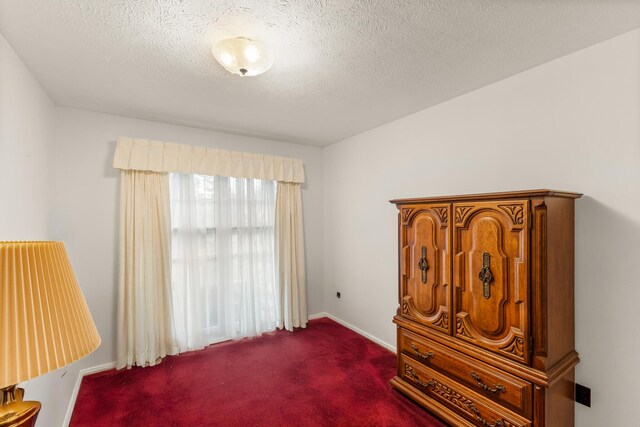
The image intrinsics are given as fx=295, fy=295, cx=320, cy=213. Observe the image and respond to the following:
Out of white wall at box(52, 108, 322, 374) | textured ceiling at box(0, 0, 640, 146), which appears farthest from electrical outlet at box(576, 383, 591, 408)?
white wall at box(52, 108, 322, 374)

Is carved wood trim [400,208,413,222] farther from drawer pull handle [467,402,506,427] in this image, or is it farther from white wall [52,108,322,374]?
white wall [52,108,322,374]

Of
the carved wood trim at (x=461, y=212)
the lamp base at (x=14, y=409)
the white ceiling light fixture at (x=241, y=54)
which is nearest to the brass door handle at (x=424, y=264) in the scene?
the carved wood trim at (x=461, y=212)

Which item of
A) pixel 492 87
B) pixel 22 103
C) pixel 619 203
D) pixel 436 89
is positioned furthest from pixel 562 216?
A: pixel 22 103

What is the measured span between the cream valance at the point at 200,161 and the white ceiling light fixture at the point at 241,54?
1691mm

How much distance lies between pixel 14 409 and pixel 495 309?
2249 millimetres

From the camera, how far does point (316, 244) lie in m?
4.31

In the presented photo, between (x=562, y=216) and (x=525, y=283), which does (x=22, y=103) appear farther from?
(x=562, y=216)

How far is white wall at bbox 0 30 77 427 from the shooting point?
62.2 inches

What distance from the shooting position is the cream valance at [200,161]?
9.62 ft

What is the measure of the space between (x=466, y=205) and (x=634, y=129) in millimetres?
960

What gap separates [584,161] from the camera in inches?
73.7

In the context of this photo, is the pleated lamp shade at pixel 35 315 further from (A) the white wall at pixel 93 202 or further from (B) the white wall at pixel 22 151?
(A) the white wall at pixel 93 202

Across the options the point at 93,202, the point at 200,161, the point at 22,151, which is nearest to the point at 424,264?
the point at 200,161

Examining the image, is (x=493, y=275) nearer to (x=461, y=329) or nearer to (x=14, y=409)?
(x=461, y=329)
